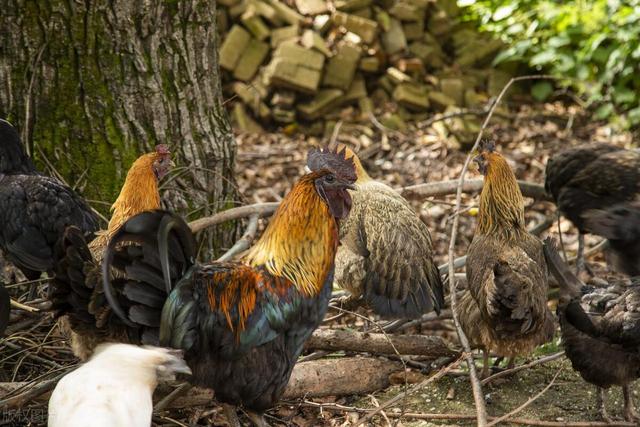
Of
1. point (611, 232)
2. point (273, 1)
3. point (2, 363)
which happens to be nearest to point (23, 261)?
point (2, 363)

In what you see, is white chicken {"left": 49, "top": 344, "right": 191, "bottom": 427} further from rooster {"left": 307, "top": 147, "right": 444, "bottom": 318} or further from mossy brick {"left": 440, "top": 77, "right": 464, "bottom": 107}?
mossy brick {"left": 440, "top": 77, "right": 464, "bottom": 107}

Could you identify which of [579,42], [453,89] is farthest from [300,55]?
[579,42]

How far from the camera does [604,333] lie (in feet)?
14.1

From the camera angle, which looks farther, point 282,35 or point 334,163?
point 282,35

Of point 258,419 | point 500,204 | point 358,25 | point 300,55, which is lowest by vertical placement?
point 258,419

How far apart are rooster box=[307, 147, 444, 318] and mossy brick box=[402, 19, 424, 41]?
617 centimetres

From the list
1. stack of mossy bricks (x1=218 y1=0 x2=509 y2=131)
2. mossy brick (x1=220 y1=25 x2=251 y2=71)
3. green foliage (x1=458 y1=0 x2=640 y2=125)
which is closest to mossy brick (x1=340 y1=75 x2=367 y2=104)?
stack of mossy bricks (x1=218 y1=0 x2=509 y2=131)

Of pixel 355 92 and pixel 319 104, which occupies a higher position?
pixel 355 92

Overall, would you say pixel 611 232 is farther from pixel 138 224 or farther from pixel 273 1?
pixel 273 1

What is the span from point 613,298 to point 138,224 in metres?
2.76

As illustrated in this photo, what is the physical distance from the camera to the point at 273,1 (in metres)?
10.7

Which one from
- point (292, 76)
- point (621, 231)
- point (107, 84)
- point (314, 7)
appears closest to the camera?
point (621, 231)

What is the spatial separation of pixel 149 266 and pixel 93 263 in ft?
1.03

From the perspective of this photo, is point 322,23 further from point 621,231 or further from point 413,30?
point 621,231
